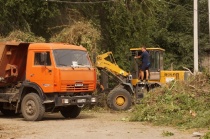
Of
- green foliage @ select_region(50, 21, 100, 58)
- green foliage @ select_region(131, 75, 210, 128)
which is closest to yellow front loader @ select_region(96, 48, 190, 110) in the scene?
green foliage @ select_region(50, 21, 100, 58)

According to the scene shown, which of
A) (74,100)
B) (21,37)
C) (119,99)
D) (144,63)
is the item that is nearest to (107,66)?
(144,63)

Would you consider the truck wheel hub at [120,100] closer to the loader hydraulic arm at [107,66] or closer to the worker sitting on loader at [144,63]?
the loader hydraulic arm at [107,66]

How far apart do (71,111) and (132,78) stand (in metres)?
5.31

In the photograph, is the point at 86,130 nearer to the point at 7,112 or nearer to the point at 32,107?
the point at 32,107

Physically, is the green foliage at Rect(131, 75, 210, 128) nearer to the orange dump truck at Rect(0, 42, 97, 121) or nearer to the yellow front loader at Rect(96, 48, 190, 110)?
the orange dump truck at Rect(0, 42, 97, 121)

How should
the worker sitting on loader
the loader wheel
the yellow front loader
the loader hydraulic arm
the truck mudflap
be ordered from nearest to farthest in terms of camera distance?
1. the truck mudflap
2. the loader wheel
3. the yellow front loader
4. the worker sitting on loader
5. the loader hydraulic arm

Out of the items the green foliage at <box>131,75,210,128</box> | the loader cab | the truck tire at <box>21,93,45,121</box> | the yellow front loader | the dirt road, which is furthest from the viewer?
the loader cab

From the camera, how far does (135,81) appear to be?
24094mm

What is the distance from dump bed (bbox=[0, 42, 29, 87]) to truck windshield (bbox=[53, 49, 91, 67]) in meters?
1.90

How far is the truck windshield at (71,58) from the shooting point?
1814 centimetres

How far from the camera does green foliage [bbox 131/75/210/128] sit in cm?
1630

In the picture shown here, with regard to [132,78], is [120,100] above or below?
below

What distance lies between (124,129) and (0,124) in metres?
4.85

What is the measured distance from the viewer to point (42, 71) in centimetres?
1809
